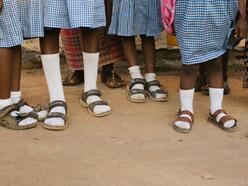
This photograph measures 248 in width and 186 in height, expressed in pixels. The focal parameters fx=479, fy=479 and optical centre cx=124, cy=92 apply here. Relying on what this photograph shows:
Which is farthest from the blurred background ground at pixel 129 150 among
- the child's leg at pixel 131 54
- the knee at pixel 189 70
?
the knee at pixel 189 70

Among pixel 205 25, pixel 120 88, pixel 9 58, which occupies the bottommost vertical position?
pixel 120 88

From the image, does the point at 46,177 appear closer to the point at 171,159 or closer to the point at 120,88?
the point at 171,159

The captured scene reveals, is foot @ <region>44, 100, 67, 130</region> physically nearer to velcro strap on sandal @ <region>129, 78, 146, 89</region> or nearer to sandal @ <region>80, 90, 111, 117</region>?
sandal @ <region>80, 90, 111, 117</region>

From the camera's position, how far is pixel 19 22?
10.1ft

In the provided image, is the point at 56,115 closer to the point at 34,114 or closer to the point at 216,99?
the point at 34,114

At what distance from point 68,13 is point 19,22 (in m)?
0.32

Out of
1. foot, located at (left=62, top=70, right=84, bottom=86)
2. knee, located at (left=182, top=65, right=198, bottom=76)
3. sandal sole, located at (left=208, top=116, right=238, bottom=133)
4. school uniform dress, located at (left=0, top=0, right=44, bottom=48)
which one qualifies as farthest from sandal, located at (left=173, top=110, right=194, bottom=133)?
foot, located at (left=62, top=70, right=84, bottom=86)

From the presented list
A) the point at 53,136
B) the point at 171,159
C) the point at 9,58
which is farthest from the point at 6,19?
the point at 171,159

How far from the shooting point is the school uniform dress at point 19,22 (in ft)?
9.87

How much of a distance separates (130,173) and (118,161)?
0.17m

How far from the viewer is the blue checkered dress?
123 inches

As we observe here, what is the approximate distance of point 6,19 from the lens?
301 centimetres

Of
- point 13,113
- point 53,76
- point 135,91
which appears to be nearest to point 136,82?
point 135,91

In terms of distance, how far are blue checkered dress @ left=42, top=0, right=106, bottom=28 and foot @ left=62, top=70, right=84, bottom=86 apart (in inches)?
43.0
